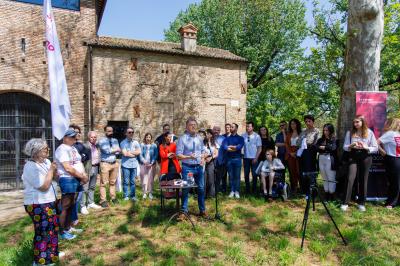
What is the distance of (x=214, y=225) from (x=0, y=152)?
10447 millimetres

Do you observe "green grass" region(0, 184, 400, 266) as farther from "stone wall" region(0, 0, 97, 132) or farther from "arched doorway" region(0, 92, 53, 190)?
"stone wall" region(0, 0, 97, 132)

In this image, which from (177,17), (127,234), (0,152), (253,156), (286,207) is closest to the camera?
(127,234)

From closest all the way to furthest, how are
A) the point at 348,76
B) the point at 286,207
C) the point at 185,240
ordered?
the point at 185,240
the point at 286,207
the point at 348,76

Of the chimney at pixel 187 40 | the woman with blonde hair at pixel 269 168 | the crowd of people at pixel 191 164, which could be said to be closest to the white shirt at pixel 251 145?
the crowd of people at pixel 191 164

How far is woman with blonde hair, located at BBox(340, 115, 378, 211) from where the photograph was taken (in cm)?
624

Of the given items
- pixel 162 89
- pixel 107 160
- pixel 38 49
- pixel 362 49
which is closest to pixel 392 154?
pixel 362 49

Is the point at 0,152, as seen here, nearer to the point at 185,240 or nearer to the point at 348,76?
the point at 185,240

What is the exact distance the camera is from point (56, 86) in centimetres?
459

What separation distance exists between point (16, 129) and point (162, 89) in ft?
24.3

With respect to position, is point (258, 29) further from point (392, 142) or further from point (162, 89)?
point (392, 142)

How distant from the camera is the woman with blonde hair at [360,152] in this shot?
624 cm

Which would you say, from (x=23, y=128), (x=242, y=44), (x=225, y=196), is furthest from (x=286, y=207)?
(x=242, y=44)

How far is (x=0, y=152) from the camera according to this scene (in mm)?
12047

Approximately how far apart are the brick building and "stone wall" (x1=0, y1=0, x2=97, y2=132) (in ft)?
0.12
